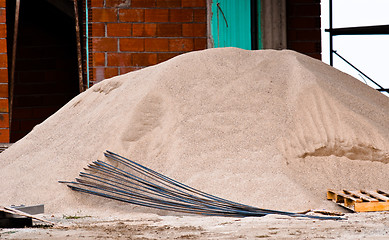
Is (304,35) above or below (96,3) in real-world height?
below

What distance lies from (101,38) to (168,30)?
877 mm

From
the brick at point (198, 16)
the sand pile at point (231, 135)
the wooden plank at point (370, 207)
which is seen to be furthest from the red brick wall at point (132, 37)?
the wooden plank at point (370, 207)

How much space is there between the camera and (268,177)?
4.77 meters

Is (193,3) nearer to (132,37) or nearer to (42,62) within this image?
(132,37)

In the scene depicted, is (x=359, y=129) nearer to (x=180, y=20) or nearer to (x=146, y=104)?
(x=146, y=104)

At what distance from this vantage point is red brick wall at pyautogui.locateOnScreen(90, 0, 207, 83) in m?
8.04

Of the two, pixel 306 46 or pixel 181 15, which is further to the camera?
pixel 306 46

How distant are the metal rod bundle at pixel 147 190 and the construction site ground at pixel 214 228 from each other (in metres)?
0.20

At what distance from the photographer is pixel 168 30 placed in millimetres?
8086

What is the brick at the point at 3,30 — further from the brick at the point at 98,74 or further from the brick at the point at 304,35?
the brick at the point at 304,35

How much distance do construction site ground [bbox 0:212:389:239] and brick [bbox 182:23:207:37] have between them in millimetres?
4205

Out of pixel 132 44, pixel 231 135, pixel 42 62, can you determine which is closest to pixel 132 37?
pixel 132 44

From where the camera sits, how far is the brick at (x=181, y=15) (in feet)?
26.6

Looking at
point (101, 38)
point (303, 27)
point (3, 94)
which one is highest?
point (303, 27)
